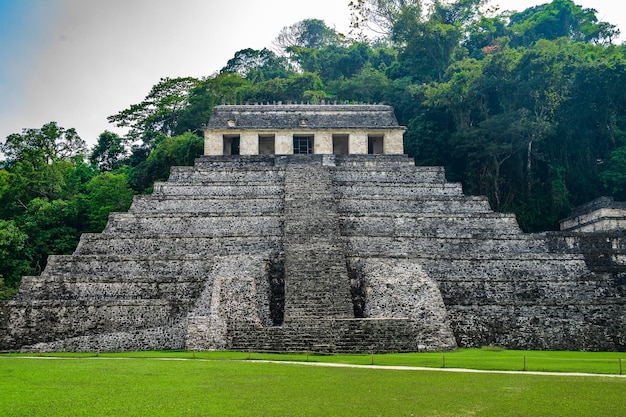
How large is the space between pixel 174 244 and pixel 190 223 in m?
1.77

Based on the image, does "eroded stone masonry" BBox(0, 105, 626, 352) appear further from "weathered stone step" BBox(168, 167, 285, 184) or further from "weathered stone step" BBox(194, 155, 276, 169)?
"weathered stone step" BBox(194, 155, 276, 169)

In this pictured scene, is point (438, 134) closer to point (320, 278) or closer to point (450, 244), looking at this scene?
point (450, 244)

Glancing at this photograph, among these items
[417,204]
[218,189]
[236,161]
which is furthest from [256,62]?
[417,204]

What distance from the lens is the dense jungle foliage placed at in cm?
3291

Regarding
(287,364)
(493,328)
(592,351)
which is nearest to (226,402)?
(287,364)

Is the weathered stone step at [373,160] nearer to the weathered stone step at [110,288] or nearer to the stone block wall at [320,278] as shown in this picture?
the stone block wall at [320,278]

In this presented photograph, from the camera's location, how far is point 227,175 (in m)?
30.6

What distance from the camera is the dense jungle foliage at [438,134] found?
3291 cm

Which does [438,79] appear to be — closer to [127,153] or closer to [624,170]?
[624,170]

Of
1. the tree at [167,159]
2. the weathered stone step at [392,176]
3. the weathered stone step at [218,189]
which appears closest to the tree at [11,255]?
the weathered stone step at [218,189]

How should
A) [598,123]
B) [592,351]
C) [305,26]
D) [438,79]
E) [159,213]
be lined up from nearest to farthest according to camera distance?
[592,351]
[159,213]
[598,123]
[438,79]
[305,26]

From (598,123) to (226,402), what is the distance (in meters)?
30.7

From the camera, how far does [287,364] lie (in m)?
14.0

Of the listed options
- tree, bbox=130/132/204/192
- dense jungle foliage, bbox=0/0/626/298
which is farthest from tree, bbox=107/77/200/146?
tree, bbox=130/132/204/192
